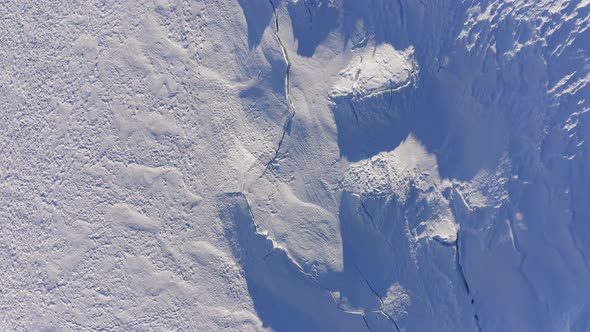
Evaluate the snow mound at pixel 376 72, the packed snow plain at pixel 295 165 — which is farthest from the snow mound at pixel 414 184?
the snow mound at pixel 376 72

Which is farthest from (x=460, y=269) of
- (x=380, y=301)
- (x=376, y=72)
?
(x=376, y=72)

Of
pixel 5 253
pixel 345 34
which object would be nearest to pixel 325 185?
pixel 345 34

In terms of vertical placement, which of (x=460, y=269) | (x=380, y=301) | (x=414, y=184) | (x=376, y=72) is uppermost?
(x=376, y=72)

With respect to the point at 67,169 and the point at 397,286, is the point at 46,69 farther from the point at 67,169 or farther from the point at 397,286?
the point at 397,286

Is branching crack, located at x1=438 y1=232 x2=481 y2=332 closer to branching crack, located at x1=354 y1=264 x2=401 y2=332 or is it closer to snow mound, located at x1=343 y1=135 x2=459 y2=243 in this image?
snow mound, located at x1=343 y1=135 x2=459 y2=243

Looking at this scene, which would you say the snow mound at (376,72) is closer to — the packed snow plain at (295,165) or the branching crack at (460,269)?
the packed snow plain at (295,165)

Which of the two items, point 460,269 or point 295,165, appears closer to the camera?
point 460,269

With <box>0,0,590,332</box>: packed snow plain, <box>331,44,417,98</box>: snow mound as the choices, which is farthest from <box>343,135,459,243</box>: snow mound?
<box>331,44,417,98</box>: snow mound

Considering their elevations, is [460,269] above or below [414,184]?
below

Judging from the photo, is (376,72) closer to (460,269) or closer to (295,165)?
(295,165)
